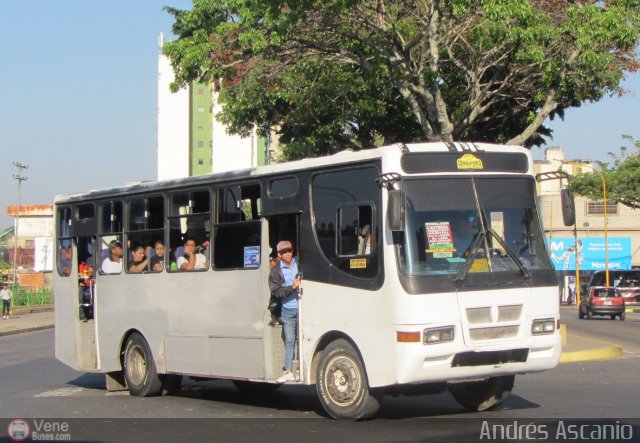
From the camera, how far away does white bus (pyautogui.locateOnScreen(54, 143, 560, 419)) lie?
9984mm

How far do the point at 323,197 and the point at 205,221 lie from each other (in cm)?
235

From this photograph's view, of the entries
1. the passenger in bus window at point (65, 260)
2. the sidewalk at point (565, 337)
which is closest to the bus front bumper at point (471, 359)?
the passenger in bus window at point (65, 260)

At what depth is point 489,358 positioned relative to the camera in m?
10.1

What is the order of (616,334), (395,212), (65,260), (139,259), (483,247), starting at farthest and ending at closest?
1. (616,334)
2. (65,260)
3. (139,259)
4. (483,247)
5. (395,212)

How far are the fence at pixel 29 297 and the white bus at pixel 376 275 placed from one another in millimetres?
45422

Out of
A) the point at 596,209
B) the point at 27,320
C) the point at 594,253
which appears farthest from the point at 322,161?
the point at 596,209

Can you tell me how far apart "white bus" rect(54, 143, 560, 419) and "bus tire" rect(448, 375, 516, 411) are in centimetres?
2

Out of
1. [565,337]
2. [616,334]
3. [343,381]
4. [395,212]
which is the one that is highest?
[395,212]

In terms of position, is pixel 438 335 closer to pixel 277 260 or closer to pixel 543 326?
pixel 543 326

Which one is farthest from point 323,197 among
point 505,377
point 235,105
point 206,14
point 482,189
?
point 235,105

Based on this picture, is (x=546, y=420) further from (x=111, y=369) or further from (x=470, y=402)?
(x=111, y=369)

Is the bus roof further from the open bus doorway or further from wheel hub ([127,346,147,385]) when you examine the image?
wheel hub ([127,346,147,385])

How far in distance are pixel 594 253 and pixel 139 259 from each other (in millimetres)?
61735

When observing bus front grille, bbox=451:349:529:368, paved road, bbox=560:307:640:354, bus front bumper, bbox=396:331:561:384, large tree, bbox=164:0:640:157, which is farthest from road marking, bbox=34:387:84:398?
paved road, bbox=560:307:640:354
